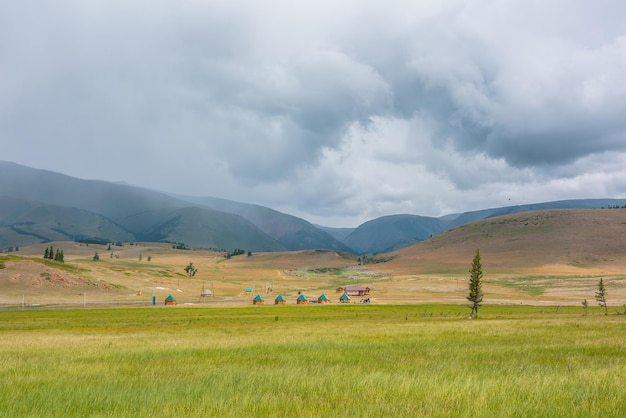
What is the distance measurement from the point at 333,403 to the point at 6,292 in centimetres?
13956

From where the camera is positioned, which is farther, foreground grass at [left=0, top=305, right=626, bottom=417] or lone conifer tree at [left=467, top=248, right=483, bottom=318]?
lone conifer tree at [left=467, top=248, right=483, bottom=318]

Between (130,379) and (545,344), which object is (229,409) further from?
(545,344)

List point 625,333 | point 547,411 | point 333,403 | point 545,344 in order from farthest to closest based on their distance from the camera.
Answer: point 625,333 < point 545,344 < point 333,403 < point 547,411

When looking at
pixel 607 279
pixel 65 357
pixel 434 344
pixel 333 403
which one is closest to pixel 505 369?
pixel 333 403

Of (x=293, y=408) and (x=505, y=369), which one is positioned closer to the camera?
(x=293, y=408)

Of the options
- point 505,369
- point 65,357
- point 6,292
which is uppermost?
point 505,369

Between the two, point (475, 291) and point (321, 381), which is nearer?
point (321, 381)

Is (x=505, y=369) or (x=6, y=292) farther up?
(x=505, y=369)

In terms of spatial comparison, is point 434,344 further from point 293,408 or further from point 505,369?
point 293,408

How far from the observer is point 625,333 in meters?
29.7

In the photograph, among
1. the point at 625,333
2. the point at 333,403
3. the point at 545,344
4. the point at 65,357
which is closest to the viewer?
the point at 333,403

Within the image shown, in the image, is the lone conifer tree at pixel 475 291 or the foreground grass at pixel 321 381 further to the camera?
the lone conifer tree at pixel 475 291

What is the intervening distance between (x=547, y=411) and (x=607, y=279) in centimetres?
17817

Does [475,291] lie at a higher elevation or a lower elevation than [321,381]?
lower
